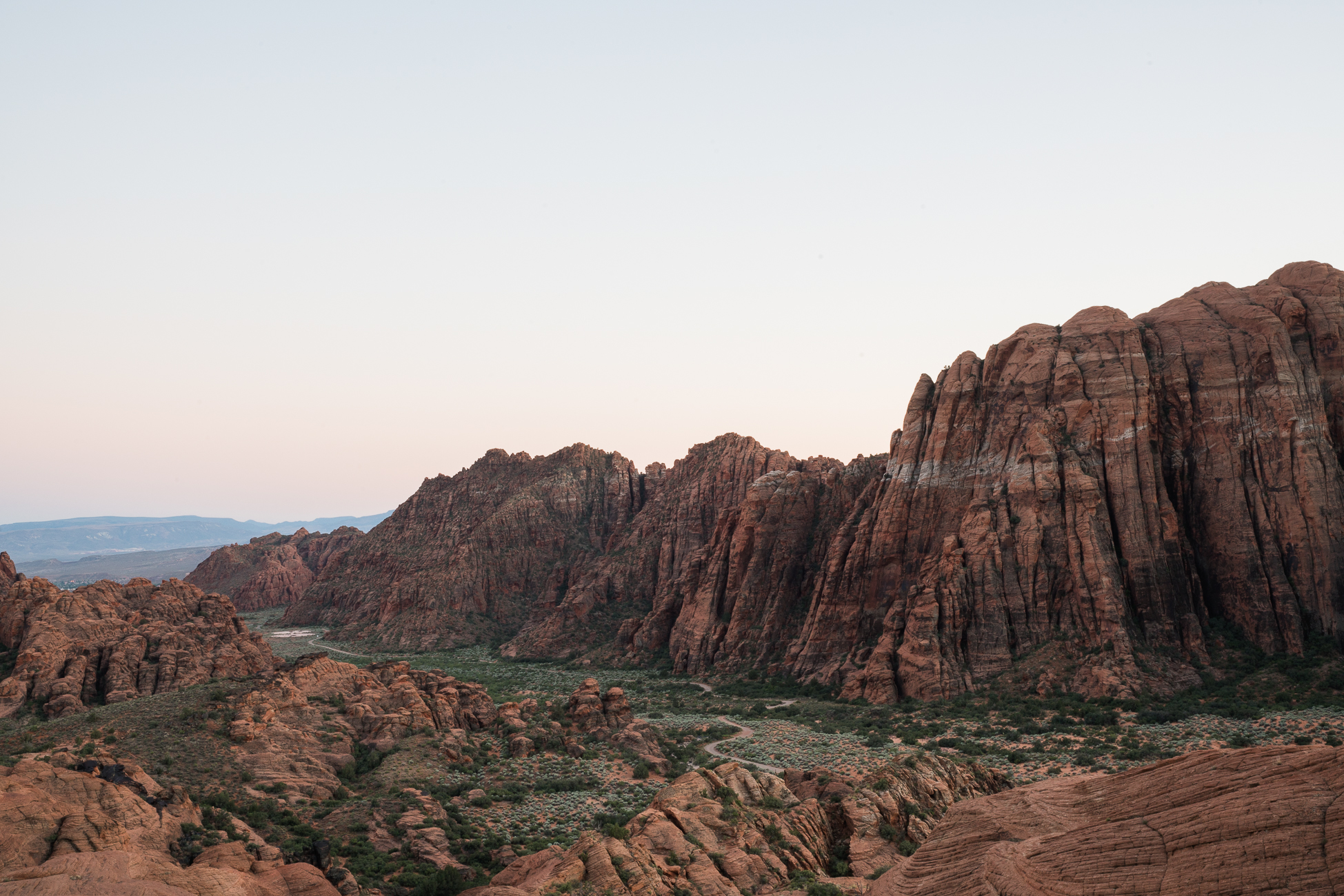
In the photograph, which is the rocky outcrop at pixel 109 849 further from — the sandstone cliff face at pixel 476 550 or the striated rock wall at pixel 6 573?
the sandstone cliff face at pixel 476 550

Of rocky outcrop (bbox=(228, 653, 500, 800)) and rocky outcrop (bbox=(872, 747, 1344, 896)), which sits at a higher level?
rocky outcrop (bbox=(872, 747, 1344, 896))

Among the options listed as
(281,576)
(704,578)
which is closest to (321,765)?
(704,578)

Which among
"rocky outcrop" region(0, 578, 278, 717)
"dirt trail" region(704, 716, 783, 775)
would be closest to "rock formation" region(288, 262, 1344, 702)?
"dirt trail" region(704, 716, 783, 775)

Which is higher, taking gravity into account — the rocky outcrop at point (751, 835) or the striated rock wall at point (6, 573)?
the striated rock wall at point (6, 573)

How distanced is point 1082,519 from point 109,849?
2355 inches

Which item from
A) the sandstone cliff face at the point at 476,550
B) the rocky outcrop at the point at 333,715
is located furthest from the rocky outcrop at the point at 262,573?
the rocky outcrop at the point at 333,715

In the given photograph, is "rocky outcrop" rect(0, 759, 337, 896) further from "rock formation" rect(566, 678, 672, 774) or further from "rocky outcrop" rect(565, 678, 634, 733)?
"rocky outcrop" rect(565, 678, 634, 733)

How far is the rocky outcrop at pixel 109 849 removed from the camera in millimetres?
19406

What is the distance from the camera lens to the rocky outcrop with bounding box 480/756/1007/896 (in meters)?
22.7

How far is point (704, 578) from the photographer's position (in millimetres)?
89938

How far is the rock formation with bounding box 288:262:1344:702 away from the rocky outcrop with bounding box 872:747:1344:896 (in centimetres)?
4280

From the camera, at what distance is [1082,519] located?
57.8 meters

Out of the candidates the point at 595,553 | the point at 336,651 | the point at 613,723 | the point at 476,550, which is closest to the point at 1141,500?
the point at 613,723

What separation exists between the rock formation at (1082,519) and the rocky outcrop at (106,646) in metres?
45.4
